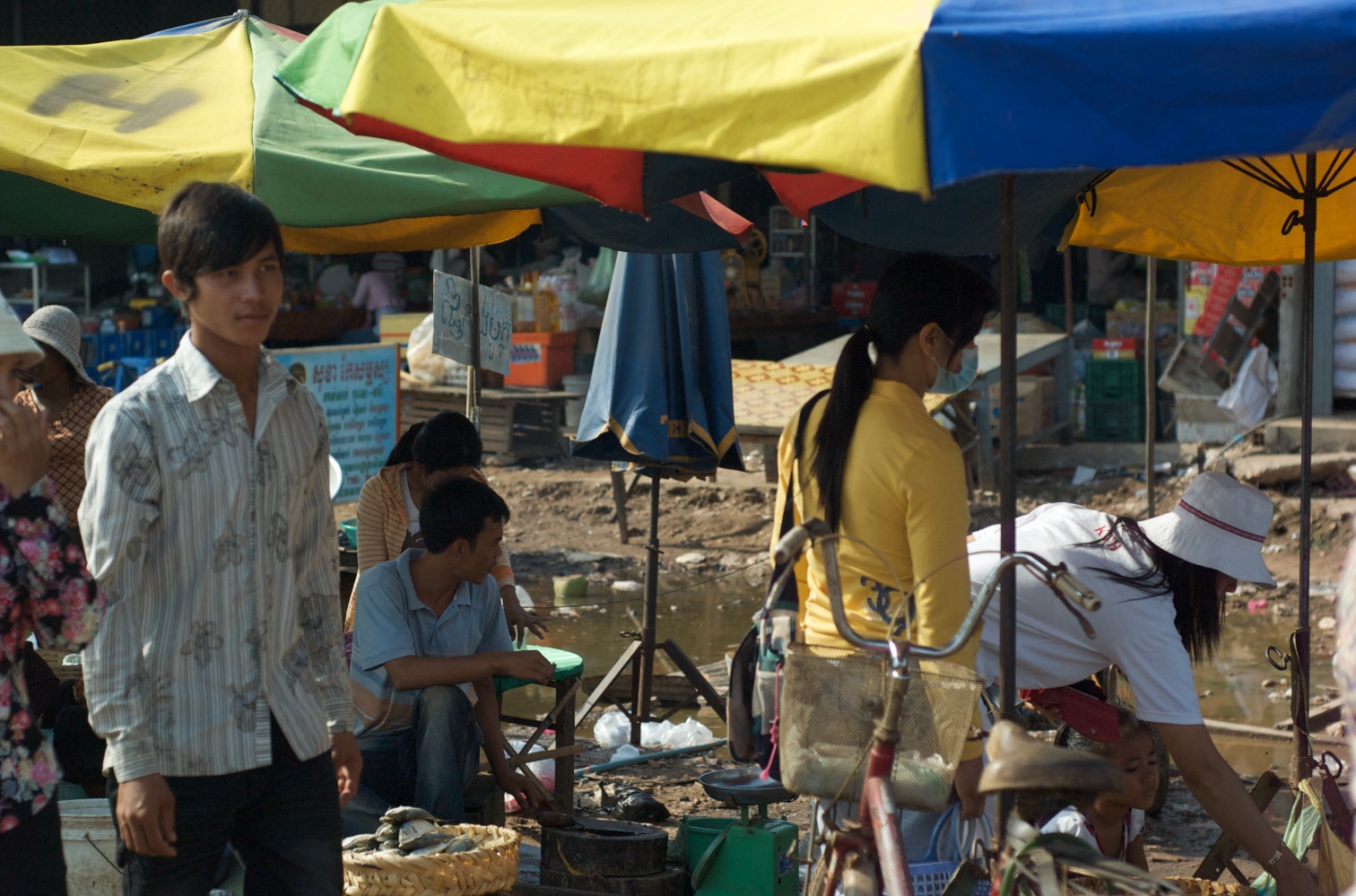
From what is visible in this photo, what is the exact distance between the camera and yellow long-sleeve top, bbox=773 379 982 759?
2.61 metres

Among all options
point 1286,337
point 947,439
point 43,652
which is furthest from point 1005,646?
point 1286,337

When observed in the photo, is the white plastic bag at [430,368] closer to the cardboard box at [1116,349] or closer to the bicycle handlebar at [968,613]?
the cardboard box at [1116,349]

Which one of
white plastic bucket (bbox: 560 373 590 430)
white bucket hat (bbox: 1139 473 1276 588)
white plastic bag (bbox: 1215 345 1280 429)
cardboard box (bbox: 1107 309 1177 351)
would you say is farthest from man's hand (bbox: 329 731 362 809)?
cardboard box (bbox: 1107 309 1177 351)

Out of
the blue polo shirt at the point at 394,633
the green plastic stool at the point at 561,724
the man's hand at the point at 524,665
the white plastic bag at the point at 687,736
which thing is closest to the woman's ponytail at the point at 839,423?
the man's hand at the point at 524,665

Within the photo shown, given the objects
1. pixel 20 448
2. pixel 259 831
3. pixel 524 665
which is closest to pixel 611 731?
pixel 524 665

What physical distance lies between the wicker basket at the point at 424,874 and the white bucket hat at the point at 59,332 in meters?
2.00

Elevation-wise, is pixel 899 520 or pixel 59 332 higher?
pixel 59 332

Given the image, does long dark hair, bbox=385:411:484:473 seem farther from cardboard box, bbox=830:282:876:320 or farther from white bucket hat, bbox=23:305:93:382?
cardboard box, bbox=830:282:876:320

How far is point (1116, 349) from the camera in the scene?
11.9 m

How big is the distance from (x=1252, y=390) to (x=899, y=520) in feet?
28.9

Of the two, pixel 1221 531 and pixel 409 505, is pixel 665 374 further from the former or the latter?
pixel 1221 531

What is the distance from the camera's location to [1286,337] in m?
10.4

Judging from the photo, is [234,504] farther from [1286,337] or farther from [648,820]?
[1286,337]

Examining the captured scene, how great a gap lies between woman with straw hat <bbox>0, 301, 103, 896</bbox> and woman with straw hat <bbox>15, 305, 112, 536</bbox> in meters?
2.19
